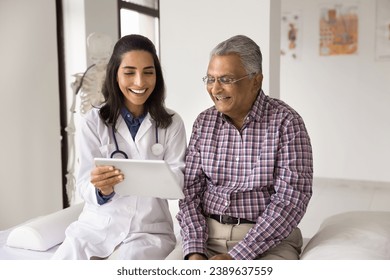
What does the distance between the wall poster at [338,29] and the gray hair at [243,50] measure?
3.84 m

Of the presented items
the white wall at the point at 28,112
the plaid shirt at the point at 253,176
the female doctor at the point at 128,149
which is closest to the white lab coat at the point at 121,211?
the female doctor at the point at 128,149

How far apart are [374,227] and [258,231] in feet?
1.59

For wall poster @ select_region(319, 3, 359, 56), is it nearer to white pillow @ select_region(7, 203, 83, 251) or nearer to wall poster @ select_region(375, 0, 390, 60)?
wall poster @ select_region(375, 0, 390, 60)

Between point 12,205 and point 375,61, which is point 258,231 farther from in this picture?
point 375,61

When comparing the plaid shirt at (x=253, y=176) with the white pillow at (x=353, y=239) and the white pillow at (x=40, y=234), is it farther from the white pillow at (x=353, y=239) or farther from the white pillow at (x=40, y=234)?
the white pillow at (x=40, y=234)

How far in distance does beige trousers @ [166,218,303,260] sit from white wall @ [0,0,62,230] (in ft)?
7.59

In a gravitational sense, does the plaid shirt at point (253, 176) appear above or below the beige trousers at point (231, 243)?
above

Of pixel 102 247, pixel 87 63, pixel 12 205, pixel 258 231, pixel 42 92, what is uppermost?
pixel 87 63

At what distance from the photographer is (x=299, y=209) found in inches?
69.1

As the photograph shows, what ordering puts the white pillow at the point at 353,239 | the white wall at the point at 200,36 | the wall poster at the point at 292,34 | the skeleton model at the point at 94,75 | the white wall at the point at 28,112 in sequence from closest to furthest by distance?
the white pillow at the point at 353,239 < the white wall at the point at 200,36 < the skeleton model at the point at 94,75 < the white wall at the point at 28,112 < the wall poster at the point at 292,34

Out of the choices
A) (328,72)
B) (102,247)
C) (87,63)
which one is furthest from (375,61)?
(102,247)

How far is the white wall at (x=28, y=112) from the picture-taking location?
3.65 meters

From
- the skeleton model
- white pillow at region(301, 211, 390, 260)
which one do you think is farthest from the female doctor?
the skeleton model

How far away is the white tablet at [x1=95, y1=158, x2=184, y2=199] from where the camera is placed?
1.59 m
